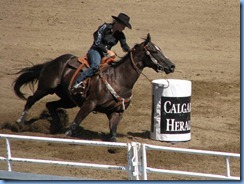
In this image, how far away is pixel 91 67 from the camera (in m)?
13.2

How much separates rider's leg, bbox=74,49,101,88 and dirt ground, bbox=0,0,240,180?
95 centimetres

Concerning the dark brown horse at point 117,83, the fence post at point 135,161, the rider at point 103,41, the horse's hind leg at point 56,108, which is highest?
the rider at point 103,41

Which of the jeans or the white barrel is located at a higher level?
the jeans

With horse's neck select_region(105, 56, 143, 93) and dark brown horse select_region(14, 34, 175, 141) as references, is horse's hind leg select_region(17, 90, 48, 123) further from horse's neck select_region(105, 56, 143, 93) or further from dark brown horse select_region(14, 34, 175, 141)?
horse's neck select_region(105, 56, 143, 93)

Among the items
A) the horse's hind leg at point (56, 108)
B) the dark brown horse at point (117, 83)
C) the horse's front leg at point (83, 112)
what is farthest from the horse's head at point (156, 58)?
A: the horse's hind leg at point (56, 108)

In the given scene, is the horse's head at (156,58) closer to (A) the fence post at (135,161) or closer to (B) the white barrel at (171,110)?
(B) the white barrel at (171,110)

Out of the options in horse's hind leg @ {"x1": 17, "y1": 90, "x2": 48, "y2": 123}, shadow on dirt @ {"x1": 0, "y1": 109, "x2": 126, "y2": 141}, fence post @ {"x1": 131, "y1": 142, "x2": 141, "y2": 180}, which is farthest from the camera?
horse's hind leg @ {"x1": 17, "y1": 90, "x2": 48, "y2": 123}

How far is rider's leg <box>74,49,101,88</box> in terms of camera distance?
1320 cm

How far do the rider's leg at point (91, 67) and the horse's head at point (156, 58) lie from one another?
0.73 meters

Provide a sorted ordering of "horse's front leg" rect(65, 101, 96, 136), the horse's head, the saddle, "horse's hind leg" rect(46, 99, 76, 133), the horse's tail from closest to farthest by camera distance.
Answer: the horse's head < "horse's front leg" rect(65, 101, 96, 136) < the saddle < "horse's hind leg" rect(46, 99, 76, 133) < the horse's tail

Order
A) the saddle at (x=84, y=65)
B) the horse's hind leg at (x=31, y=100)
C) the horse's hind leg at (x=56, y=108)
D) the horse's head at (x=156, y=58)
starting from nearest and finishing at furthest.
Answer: the horse's head at (x=156, y=58) → the saddle at (x=84, y=65) → the horse's hind leg at (x=31, y=100) → the horse's hind leg at (x=56, y=108)


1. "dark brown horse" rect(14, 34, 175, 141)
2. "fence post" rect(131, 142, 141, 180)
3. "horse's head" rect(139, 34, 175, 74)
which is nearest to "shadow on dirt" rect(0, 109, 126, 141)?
"dark brown horse" rect(14, 34, 175, 141)

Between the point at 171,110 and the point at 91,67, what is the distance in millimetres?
1350

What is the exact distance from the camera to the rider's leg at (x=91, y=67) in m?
13.2
